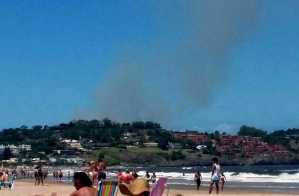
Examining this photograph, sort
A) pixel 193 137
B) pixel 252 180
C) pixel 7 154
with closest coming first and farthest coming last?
1. pixel 252 180
2. pixel 7 154
3. pixel 193 137

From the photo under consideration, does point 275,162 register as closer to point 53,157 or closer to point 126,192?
point 53,157

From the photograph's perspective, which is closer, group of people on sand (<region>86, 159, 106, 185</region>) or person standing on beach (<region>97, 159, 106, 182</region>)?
person standing on beach (<region>97, 159, 106, 182</region>)

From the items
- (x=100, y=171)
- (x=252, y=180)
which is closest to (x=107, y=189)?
(x=100, y=171)

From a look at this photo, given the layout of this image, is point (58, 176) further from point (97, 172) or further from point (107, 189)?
point (107, 189)

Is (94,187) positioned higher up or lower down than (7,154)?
lower down

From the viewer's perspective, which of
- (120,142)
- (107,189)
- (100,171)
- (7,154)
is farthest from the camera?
(120,142)

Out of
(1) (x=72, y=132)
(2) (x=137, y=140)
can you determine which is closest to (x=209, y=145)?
(2) (x=137, y=140)

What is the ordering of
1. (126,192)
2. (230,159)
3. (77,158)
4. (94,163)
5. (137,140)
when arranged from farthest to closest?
(137,140) < (230,159) < (77,158) < (94,163) < (126,192)

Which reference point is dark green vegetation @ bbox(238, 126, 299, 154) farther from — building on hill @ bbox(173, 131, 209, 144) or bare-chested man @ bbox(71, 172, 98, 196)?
bare-chested man @ bbox(71, 172, 98, 196)

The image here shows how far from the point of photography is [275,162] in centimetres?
15438

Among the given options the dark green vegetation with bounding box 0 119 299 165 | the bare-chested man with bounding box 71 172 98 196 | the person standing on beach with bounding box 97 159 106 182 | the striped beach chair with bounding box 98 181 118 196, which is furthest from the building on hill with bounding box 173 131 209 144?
the bare-chested man with bounding box 71 172 98 196

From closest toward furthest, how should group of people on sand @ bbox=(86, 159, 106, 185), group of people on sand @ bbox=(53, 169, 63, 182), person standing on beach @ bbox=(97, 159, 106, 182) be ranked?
person standing on beach @ bbox=(97, 159, 106, 182) → group of people on sand @ bbox=(86, 159, 106, 185) → group of people on sand @ bbox=(53, 169, 63, 182)

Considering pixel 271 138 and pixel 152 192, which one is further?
pixel 271 138

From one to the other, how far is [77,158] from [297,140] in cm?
5998
